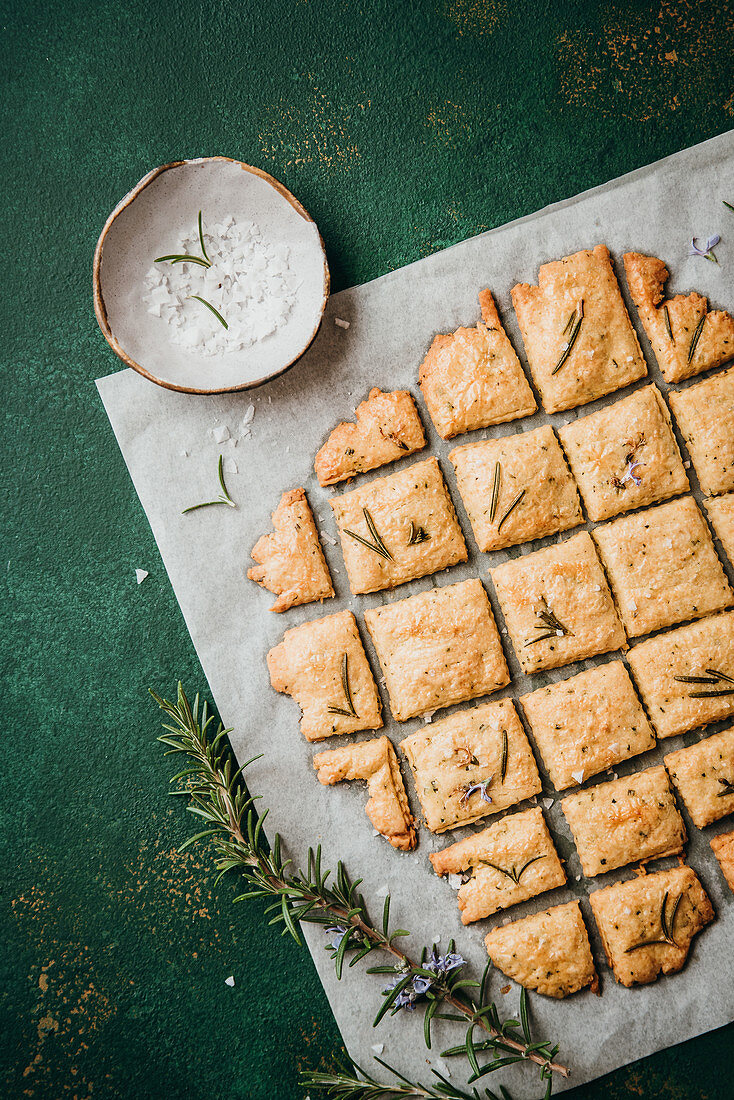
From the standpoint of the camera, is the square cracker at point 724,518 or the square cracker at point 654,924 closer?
the square cracker at point 654,924

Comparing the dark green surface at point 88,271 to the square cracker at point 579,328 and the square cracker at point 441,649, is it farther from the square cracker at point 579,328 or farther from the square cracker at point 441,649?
the square cracker at point 441,649

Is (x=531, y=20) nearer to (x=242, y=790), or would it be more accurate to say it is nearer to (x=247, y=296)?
(x=247, y=296)

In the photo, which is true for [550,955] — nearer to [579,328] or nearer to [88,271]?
[579,328]

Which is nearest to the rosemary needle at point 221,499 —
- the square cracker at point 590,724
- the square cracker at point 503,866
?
the square cracker at point 590,724

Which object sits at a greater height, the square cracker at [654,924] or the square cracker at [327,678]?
the square cracker at [327,678]

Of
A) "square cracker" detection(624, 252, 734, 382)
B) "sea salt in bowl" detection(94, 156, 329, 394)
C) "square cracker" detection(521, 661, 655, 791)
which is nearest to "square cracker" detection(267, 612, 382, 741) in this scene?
"square cracker" detection(521, 661, 655, 791)

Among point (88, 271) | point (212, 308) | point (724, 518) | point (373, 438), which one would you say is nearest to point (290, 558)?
point (373, 438)

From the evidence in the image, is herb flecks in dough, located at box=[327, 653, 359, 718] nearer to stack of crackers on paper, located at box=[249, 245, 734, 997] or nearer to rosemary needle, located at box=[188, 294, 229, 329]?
stack of crackers on paper, located at box=[249, 245, 734, 997]
